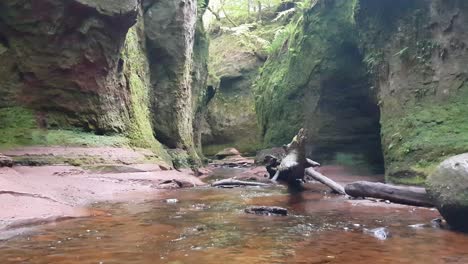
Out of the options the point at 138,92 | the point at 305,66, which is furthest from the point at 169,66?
the point at 305,66

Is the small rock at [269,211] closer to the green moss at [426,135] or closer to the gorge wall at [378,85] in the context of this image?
the green moss at [426,135]

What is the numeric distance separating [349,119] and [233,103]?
16960mm

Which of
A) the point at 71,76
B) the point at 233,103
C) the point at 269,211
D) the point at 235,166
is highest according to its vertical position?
the point at 233,103

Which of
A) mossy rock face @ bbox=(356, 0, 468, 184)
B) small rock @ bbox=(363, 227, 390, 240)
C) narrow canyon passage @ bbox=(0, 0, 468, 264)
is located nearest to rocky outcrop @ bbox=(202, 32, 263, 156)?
Answer: narrow canyon passage @ bbox=(0, 0, 468, 264)

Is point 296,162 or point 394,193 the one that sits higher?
point 296,162

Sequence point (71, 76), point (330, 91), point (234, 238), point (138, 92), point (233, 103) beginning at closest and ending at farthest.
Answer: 1. point (234, 238)
2. point (71, 76)
3. point (138, 92)
4. point (330, 91)
5. point (233, 103)

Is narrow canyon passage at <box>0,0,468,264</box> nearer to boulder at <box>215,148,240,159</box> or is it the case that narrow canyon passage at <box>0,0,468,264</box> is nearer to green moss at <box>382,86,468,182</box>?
green moss at <box>382,86,468,182</box>

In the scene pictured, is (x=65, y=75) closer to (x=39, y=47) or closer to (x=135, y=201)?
(x=39, y=47)

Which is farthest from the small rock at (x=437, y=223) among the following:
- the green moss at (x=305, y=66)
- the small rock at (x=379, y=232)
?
the green moss at (x=305, y=66)

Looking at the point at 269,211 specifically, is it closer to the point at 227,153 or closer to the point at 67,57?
the point at 67,57

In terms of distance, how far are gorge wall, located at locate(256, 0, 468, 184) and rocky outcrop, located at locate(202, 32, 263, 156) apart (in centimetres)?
989

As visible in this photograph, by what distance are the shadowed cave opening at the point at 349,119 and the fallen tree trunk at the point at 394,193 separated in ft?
19.2

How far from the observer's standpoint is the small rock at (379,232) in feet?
14.6

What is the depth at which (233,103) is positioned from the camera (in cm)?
3050
